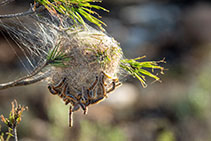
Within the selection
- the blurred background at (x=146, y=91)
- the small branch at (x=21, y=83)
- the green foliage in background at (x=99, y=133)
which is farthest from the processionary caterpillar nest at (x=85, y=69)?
the green foliage in background at (x=99, y=133)

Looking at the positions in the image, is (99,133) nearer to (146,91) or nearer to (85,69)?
(146,91)

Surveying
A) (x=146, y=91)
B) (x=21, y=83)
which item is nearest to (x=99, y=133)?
(x=146, y=91)

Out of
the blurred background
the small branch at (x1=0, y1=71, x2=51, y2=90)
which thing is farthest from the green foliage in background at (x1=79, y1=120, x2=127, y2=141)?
the small branch at (x1=0, y1=71, x2=51, y2=90)

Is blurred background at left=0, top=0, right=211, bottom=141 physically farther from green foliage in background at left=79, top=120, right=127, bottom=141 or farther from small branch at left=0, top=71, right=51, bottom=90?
small branch at left=0, top=71, right=51, bottom=90

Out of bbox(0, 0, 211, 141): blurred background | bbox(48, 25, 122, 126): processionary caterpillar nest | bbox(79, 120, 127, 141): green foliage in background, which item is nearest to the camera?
bbox(48, 25, 122, 126): processionary caterpillar nest

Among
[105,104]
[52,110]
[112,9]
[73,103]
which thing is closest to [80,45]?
[73,103]

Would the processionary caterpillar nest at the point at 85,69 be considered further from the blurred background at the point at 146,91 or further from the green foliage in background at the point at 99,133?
the green foliage in background at the point at 99,133

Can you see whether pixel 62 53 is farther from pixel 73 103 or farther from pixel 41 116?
pixel 41 116

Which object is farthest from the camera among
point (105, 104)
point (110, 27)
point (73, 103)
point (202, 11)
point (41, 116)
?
point (202, 11)
